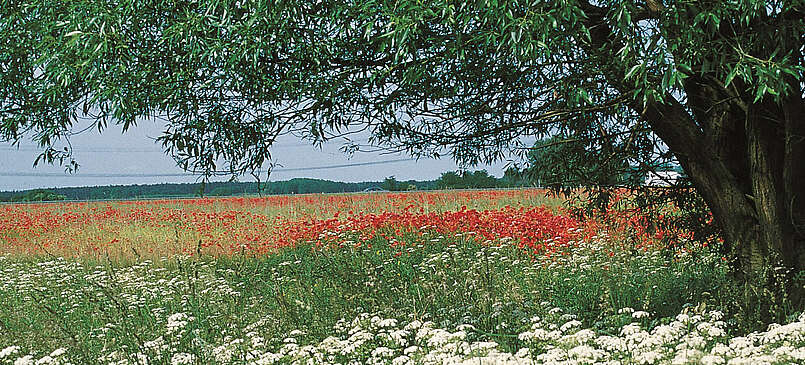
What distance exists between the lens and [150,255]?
11.5 metres

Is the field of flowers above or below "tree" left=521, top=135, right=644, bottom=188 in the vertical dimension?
below

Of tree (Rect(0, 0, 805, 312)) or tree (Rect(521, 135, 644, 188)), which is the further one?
tree (Rect(521, 135, 644, 188))

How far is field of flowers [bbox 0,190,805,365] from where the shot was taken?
3.90 meters

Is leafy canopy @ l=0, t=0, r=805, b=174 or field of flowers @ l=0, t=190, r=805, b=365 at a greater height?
leafy canopy @ l=0, t=0, r=805, b=174

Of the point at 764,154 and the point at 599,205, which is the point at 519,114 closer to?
the point at 599,205

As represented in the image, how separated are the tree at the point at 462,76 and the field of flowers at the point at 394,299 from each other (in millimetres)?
883

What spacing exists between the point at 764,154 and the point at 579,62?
81.2 inches

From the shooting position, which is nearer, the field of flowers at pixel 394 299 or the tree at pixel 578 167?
the field of flowers at pixel 394 299

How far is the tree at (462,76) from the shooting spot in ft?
11.4

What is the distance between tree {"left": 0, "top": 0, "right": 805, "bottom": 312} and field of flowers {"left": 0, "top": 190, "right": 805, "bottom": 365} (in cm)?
88

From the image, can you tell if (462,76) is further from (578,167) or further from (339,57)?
(578,167)

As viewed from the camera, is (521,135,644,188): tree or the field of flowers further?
(521,135,644,188): tree

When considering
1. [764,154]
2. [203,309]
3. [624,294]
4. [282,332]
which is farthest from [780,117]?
[203,309]

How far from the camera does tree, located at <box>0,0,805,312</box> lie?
11.4ft
